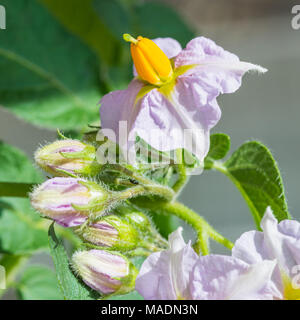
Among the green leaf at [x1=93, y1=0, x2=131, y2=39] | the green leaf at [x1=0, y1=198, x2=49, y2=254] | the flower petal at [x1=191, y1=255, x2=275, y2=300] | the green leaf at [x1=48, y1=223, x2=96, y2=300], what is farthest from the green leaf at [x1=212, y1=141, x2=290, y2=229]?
the green leaf at [x1=93, y1=0, x2=131, y2=39]

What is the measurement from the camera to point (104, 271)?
20.6 inches

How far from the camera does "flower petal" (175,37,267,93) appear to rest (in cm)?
55

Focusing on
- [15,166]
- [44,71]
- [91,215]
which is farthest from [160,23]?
[91,215]

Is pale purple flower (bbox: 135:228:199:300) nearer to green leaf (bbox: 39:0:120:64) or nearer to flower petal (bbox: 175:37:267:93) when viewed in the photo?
flower petal (bbox: 175:37:267:93)

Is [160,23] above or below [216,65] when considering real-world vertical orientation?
above

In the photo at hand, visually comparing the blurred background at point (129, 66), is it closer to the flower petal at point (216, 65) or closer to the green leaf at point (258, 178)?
the green leaf at point (258, 178)

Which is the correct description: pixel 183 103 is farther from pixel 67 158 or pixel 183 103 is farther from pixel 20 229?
pixel 20 229

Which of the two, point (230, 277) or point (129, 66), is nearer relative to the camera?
point (230, 277)

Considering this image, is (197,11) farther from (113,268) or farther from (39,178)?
(113,268)

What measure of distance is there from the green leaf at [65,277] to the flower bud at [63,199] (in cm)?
2

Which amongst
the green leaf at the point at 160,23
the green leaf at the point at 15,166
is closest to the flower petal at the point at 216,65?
the green leaf at the point at 15,166

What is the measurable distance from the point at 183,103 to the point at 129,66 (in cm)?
53

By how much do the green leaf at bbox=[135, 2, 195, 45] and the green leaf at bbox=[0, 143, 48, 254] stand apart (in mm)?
439

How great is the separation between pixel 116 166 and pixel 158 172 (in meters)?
0.06
